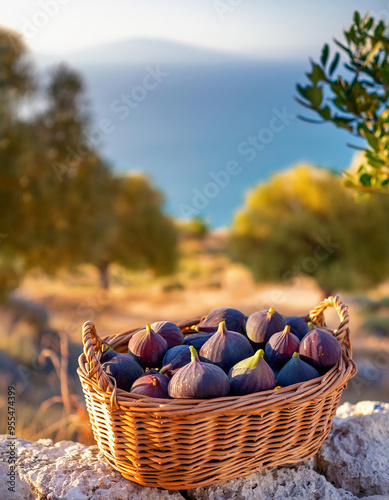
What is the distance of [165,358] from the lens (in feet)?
4.63

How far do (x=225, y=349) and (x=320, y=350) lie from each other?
0.27 m

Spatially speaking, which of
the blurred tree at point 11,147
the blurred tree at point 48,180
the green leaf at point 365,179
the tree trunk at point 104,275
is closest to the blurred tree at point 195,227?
the tree trunk at point 104,275

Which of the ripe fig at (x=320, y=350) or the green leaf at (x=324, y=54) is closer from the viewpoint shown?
the ripe fig at (x=320, y=350)

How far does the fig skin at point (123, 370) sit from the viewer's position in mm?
1334

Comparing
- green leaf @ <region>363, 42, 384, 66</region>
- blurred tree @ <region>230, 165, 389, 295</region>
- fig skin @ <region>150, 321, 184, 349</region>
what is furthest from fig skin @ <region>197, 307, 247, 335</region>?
blurred tree @ <region>230, 165, 389, 295</region>

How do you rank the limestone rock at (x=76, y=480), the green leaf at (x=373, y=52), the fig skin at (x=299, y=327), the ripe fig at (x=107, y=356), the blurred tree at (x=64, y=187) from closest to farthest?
the limestone rock at (x=76, y=480)
the ripe fig at (x=107, y=356)
the fig skin at (x=299, y=327)
the green leaf at (x=373, y=52)
the blurred tree at (x=64, y=187)

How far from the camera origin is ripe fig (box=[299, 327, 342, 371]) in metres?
1.38

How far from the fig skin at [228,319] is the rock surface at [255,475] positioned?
44 centimetres

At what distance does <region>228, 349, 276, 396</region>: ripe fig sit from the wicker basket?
1.5 inches

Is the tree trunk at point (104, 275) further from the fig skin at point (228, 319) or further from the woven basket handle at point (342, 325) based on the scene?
the woven basket handle at point (342, 325)

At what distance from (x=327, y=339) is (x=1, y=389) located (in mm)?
3446

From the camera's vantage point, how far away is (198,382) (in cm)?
121

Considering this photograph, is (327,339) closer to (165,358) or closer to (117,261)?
(165,358)

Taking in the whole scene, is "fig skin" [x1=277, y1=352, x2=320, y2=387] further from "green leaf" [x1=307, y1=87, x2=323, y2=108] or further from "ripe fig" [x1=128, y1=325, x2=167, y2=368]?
"green leaf" [x1=307, y1=87, x2=323, y2=108]
